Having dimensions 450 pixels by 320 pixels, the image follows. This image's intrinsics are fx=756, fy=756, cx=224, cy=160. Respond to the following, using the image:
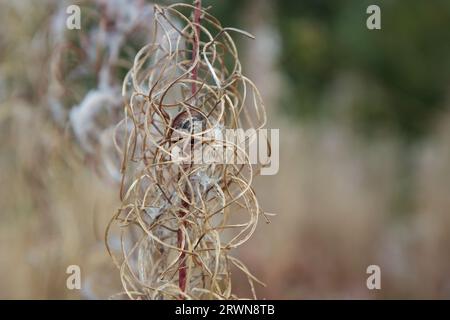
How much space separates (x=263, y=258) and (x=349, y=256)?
32 cm

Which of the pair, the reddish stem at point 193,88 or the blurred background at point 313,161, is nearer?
the reddish stem at point 193,88

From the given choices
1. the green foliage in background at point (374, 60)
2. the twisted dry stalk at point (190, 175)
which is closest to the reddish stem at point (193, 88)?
the twisted dry stalk at point (190, 175)

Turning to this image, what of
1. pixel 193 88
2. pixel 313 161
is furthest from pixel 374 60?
pixel 193 88

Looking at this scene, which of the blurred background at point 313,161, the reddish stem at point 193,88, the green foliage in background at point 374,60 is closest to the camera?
the reddish stem at point 193,88

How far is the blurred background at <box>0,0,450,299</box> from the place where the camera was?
6.40 ft

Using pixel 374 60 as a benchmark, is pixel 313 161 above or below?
below

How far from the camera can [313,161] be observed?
9.27 ft

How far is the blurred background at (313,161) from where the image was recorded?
1951 mm

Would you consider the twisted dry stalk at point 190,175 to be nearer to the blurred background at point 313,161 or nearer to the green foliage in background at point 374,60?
the blurred background at point 313,161

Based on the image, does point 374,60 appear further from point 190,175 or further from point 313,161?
point 190,175

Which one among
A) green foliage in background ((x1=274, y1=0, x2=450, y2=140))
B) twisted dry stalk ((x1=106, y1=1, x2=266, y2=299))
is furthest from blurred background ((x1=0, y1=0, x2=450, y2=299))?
twisted dry stalk ((x1=106, y1=1, x2=266, y2=299))

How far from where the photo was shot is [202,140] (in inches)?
29.5

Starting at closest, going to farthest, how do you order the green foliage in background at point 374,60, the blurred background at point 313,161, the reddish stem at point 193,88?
1. the reddish stem at point 193,88
2. the blurred background at point 313,161
3. the green foliage in background at point 374,60
